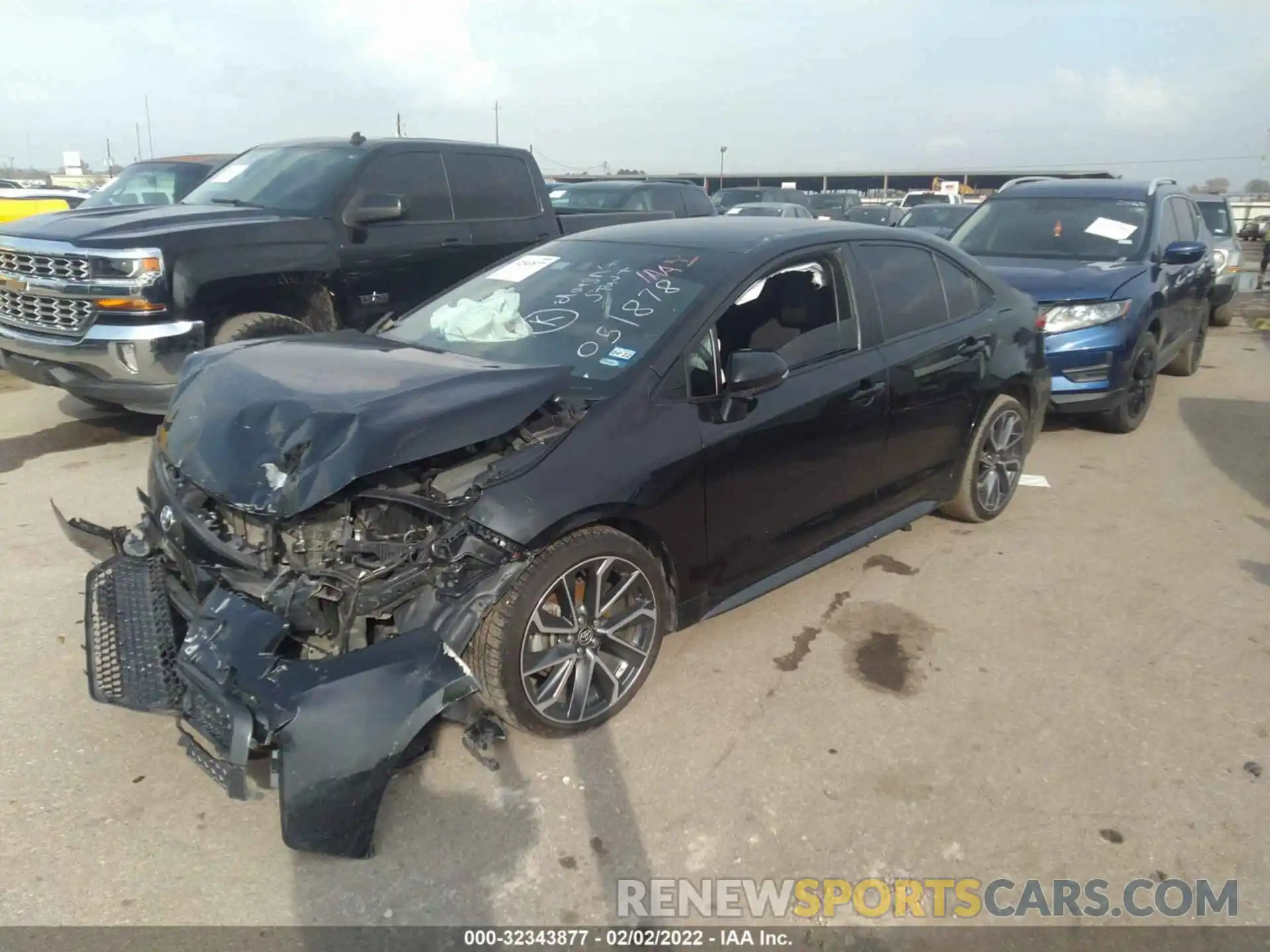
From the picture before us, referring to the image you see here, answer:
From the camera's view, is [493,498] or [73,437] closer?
[493,498]

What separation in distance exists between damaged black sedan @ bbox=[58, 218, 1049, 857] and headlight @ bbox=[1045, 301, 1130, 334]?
306 centimetres

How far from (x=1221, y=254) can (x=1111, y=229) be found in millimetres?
4103

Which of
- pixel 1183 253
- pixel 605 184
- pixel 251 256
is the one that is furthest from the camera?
pixel 605 184

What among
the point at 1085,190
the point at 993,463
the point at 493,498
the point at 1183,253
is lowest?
the point at 993,463

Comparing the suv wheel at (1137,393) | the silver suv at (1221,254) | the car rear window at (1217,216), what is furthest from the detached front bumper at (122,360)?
the car rear window at (1217,216)

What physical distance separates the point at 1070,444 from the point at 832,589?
3.67m

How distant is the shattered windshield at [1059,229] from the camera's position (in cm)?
762

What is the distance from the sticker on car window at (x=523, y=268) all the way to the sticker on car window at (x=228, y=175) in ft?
13.0

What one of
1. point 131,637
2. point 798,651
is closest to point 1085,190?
point 798,651

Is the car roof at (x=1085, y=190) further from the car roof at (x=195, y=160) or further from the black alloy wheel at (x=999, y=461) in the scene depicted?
the car roof at (x=195, y=160)

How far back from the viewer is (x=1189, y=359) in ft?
31.5

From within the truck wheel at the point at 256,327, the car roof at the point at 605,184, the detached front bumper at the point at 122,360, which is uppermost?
the car roof at the point at 605,184

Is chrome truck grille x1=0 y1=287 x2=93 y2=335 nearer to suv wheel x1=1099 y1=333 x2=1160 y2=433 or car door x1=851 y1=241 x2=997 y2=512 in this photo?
car door x1=851 y1=241 x2=997 y2=512

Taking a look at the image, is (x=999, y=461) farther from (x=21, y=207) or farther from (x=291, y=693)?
(x=21, y=207)
